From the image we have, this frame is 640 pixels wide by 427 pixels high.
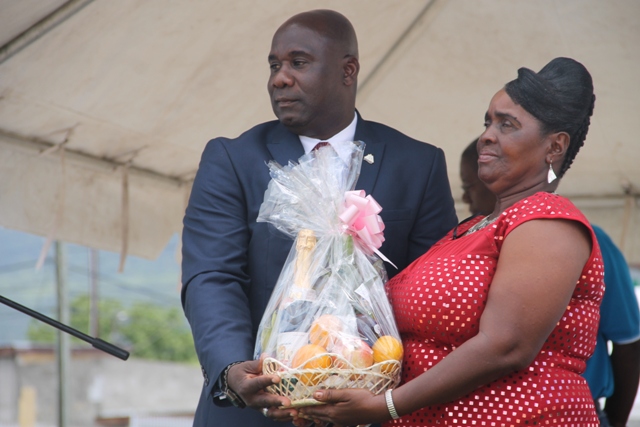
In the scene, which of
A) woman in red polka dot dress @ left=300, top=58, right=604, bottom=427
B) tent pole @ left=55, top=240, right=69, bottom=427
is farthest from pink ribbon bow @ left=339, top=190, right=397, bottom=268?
tent pole @ left=55, top=240, right=69, bottom=427

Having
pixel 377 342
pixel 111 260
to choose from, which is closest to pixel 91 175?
pixel 377 342

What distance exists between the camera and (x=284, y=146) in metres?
2.60

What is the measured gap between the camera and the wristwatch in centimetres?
214

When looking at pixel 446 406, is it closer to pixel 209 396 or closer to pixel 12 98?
pixel 209 396

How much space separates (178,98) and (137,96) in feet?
0.72

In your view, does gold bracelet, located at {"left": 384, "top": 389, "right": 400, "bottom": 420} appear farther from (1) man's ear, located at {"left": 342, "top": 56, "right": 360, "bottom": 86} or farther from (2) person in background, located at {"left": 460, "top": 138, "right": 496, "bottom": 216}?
(2) person in background, located at {"left": 460, "top": 138, "right": 496, "bottom": 216}

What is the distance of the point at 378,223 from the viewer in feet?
7.38

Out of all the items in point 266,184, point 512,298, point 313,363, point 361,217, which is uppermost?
point 266,184

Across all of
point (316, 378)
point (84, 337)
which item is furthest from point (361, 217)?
point (84, 337)

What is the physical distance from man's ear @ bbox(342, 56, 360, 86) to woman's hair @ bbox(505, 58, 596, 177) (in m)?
0.58

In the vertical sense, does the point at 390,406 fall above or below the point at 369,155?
below

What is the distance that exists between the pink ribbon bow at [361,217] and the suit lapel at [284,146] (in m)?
0.37

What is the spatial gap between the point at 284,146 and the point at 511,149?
2.20ft

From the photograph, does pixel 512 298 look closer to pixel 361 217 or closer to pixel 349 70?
pixel 361 217
